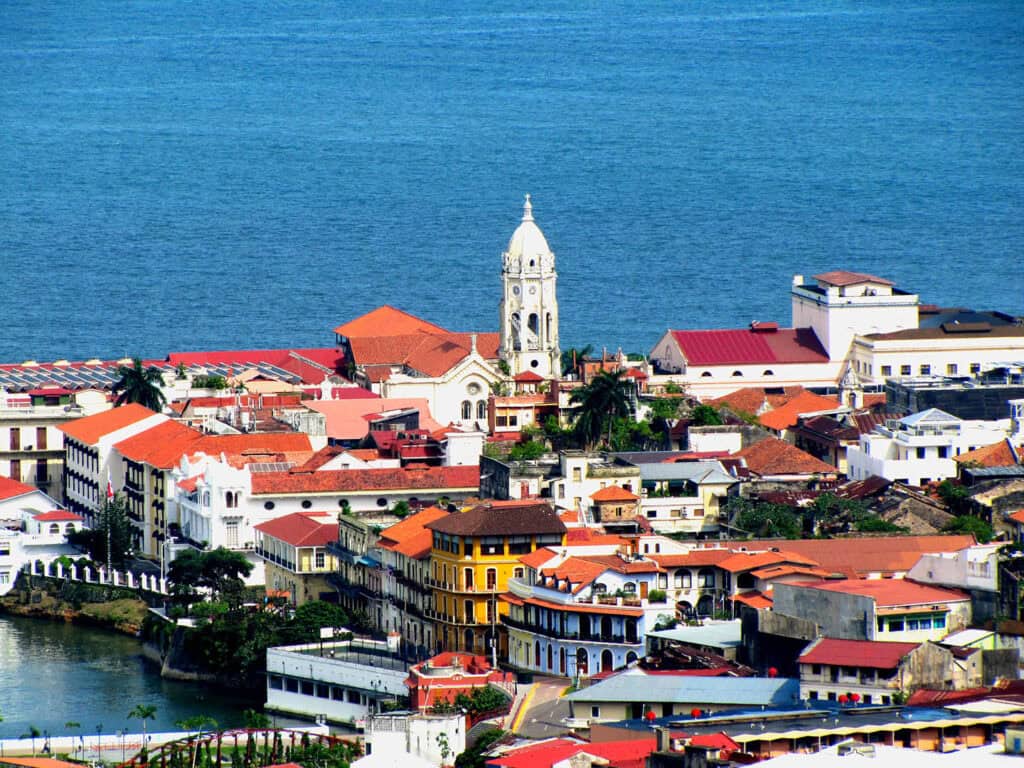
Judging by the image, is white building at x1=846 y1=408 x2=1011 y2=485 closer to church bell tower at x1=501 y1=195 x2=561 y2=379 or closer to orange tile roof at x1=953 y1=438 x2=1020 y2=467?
orange tile roof at x1=953 y1=438 x2=1020 y2=467

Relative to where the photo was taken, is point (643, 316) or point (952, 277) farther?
point (952, 277)

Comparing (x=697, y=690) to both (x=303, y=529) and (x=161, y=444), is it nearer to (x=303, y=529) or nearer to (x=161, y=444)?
(x=303, y=529)

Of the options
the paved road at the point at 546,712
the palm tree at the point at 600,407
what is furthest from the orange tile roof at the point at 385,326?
the paved road at the point at 546,712

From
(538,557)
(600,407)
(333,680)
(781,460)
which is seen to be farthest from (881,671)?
(600,407)

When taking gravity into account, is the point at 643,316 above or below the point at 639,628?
above

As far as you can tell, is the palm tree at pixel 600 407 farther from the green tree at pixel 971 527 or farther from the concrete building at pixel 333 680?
the concrete building at pixel 333 680

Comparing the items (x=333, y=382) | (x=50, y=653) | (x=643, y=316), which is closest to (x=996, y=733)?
(x=50, y=653)

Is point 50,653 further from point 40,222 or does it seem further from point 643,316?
point 40,222
